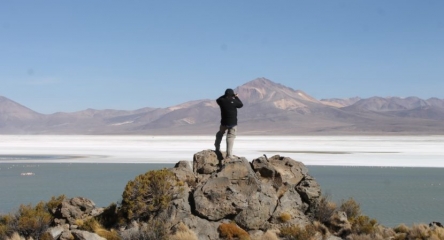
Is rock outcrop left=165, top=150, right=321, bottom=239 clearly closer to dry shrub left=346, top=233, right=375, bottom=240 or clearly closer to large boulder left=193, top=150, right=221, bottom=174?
large boulder left=193, top=150, right=221, bottom=174

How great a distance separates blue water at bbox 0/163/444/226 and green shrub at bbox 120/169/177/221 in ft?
16.2

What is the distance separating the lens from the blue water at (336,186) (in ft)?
57.7

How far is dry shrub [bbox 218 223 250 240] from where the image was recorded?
9.99m

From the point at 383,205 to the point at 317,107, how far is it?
585 ft

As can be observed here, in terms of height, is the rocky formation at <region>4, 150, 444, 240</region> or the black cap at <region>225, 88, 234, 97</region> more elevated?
the black cap at <region>225, 88, 234, 97</region>

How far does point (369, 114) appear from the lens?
177625 millimetres

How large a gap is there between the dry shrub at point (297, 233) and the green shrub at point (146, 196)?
2010 mm

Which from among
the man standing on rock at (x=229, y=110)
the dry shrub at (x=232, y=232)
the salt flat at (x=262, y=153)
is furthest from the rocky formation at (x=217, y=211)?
the salt flat at (x=262, y=153)

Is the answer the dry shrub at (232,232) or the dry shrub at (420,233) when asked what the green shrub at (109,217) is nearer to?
the dry shrub at (232,232)

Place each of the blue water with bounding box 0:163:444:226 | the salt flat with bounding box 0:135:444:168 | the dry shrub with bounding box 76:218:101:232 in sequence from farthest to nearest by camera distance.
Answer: the salt flat with bounding box 0:135:444:168
the blue water with bounding box 0:163:444:226
the dry shrub with bounding box 76:218:101:232

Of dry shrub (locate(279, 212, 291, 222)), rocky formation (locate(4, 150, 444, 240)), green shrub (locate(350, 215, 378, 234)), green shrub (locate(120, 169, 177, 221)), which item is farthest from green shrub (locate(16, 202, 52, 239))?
green shrub (locate(350, 215, 378, 234))

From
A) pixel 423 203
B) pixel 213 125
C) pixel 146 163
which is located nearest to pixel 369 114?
pixel 213 125

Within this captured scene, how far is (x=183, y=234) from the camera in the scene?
9.77 m

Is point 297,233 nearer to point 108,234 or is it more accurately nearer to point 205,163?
point 205,163
